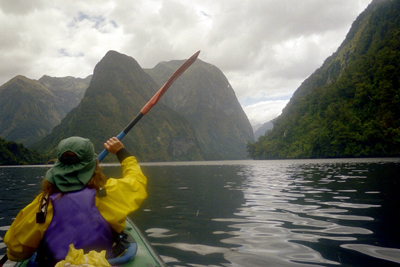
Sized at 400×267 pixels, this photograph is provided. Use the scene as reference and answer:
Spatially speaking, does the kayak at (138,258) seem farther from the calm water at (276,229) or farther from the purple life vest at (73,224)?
the calm water at (276,229)

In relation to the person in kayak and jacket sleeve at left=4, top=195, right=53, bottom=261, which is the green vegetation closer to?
jacket sleeve at left=4, top=195, right=53, bottom=261

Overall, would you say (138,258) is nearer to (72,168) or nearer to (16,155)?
(72,168)

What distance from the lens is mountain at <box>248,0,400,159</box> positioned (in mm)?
91500

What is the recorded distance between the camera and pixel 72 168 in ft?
10.7

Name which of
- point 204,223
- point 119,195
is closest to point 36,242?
point 119,195

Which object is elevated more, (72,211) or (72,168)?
(72,168)

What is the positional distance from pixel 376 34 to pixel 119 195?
167m

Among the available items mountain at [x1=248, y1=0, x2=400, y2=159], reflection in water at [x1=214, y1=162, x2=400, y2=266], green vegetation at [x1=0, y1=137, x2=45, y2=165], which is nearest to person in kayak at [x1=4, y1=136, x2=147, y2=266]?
reflection in water at [x1=214, y1=162, x2=400, y2=266]

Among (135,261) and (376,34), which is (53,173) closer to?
(135,261)

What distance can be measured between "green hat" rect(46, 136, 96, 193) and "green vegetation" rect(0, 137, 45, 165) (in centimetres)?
14041

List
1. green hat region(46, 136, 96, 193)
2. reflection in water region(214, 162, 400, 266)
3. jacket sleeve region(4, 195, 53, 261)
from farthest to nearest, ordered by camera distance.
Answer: reflection in water region(214, 162, 400, 266)
green hat region(46, 136, 96, 193)
jacket sleeve region(4, 195, 53, 261)

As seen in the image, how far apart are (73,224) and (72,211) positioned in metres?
0.14

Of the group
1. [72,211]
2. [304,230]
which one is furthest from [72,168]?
[304,230]

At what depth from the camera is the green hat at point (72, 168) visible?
3.22 meters
